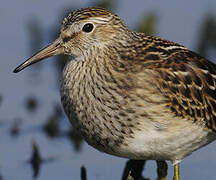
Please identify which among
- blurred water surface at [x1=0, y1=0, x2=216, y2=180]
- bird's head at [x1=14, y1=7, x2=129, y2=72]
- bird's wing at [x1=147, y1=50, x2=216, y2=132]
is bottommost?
blurred water surface at [x1=0, y1=0, x2=216, y2=180]

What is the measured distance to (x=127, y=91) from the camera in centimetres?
792

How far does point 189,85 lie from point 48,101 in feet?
12.7

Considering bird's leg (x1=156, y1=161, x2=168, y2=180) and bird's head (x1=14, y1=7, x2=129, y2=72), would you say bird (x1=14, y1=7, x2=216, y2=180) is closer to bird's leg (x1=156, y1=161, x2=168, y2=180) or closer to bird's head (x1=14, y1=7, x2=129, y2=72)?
bird's head (x1=14, y1=7, x2=129, y2=72)

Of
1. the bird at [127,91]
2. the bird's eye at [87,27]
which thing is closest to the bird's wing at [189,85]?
the bird at [127,91]

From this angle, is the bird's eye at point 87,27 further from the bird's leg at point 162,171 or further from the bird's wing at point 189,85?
the bird's leg at point 162,171

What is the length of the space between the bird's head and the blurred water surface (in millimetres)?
1973

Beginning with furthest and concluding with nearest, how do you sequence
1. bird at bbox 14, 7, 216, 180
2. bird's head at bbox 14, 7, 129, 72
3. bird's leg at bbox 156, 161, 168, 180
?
bird's leg at bbox 156, 161, 168, 180, bird's head at bbox 14, 7, 129, 72, bird at bbox 14, 7, 216, 180

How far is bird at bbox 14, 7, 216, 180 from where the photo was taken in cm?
791

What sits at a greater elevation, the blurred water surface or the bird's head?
the bird's head

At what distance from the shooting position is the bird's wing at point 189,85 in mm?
8055

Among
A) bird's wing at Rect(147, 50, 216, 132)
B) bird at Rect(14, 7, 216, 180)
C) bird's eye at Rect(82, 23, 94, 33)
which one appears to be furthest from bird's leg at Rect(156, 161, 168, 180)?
bird's eye at Rect(82, 23, 94, 33)

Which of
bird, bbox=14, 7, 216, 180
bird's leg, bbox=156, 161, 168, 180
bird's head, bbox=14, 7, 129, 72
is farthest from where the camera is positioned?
bird's leg, bbox=156, 161, 168, 180

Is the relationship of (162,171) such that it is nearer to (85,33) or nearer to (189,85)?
(189,85)

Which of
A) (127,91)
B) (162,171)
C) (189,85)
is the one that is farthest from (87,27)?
(162,171)
